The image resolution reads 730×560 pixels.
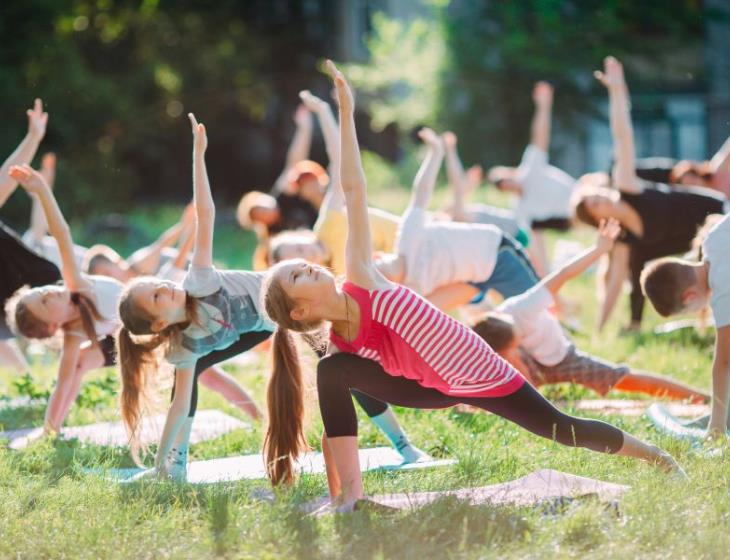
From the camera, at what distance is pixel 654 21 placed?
1959 cm

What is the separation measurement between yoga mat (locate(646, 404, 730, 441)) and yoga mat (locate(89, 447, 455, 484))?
3.21ft

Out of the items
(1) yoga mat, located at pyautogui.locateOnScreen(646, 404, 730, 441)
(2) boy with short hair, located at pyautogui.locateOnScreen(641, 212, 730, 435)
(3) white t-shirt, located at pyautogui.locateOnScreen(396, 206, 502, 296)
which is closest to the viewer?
(2) boy with short hair, located at pyautogui.locateOnScreen(641, 212, 730, 435)

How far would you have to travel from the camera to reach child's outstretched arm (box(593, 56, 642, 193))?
6679 mm

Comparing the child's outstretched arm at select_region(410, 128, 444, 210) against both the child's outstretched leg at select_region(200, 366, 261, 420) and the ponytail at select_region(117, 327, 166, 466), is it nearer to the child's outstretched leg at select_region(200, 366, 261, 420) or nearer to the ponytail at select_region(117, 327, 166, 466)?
the child's outstretched leg at select_region(200, 366, 261, 420)

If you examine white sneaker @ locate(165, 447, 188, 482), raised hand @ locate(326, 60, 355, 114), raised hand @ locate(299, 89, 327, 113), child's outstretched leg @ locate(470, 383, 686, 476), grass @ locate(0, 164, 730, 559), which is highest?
raised hand @ locate(299, 89, 327, 113)

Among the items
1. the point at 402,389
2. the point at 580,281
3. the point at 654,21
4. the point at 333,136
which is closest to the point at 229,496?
the point at 402,389

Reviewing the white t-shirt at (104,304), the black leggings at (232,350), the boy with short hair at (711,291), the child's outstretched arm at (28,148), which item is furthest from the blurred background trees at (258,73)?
the boy with short hair at (711,291)

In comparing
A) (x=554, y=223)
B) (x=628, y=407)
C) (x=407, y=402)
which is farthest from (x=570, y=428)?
(x=554, y=223)

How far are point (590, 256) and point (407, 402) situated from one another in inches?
54.7

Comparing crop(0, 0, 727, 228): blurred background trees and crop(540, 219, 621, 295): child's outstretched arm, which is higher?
crop(0, 0, 727, 228): blurred background trees

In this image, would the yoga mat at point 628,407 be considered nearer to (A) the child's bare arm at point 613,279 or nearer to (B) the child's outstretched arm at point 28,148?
(A) the child's bare arm at point 613,279

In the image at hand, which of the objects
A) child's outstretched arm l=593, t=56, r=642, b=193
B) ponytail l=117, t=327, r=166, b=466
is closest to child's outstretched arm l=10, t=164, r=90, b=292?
ponytail l=117, t=327, r=166, b=466

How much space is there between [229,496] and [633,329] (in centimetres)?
459

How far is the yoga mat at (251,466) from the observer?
4.30 meters
